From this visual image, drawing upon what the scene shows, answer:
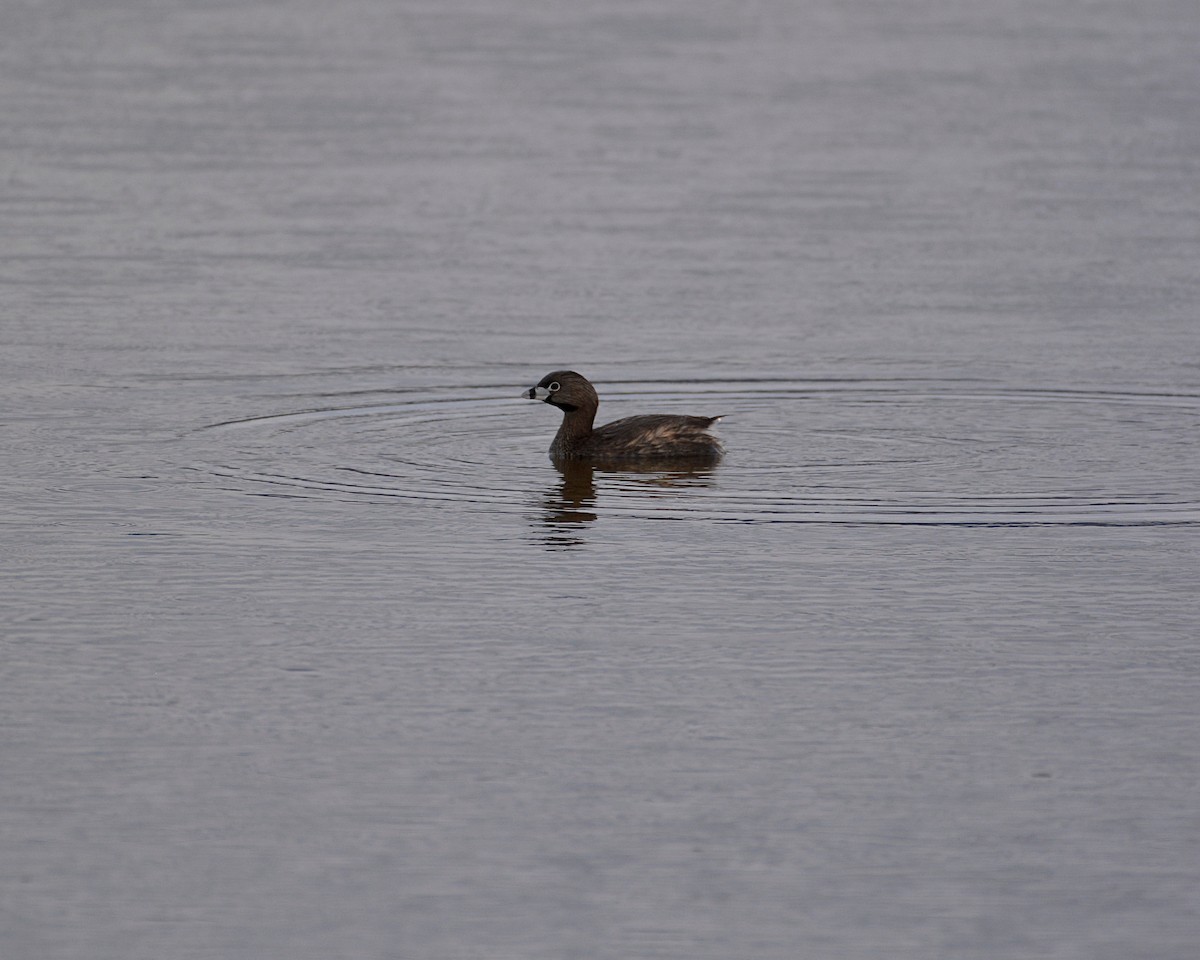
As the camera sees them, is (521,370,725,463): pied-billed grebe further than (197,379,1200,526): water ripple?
Yes

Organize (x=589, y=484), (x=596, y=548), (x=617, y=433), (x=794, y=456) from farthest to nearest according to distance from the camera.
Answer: (x=617, y=433) < (x=794, y=456) < (x=589, y=484) < (x=596, y=548)

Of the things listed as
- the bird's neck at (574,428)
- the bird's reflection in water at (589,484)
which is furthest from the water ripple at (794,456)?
the bird's neck at (574,428)

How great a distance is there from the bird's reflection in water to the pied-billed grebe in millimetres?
50

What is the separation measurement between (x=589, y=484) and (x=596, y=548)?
163 centimetres

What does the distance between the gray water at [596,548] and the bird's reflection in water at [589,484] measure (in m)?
0.06

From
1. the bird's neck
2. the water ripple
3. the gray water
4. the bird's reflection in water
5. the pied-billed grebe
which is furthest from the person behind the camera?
the bird's neck

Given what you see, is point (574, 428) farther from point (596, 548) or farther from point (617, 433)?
point (596, 548)

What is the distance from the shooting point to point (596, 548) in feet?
33.0

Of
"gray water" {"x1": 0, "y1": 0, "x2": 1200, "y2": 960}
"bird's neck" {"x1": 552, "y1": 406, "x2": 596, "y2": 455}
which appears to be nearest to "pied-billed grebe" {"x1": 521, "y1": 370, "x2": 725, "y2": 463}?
"bird's neck" {"x1": 552, "y1": 406, "x2": 596, "y2": 455}

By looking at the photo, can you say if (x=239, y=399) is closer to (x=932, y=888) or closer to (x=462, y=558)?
(x=462, y=558)

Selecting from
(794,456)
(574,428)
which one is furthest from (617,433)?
(794,456)

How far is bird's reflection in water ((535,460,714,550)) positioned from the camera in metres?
10.5

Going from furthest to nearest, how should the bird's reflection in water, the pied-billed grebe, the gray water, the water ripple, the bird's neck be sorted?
1. the bird's neck
2. the pied-billed grebe
3. the water ripple
4. the bird's reflection in water
5. the gray water

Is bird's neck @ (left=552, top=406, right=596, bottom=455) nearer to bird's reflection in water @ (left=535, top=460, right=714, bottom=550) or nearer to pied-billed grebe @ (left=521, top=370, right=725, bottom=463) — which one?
pied-billed grebe @ (left=521, top=370, right=725, bottom=463)
